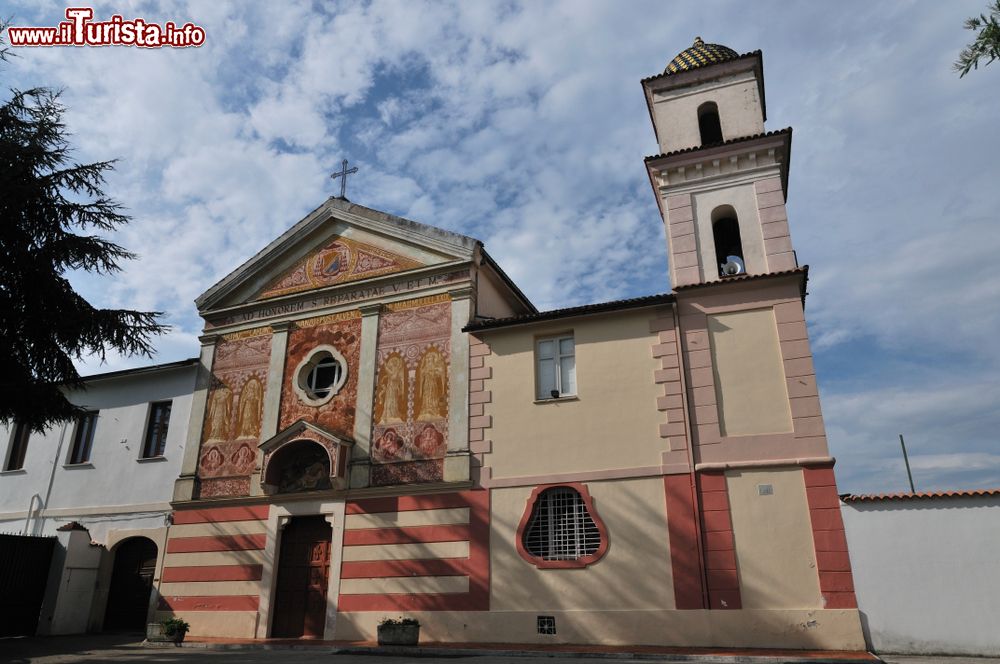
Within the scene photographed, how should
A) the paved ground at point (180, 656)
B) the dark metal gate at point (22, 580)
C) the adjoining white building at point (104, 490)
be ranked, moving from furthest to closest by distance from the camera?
the adjoining white building at point (104, 490) < the dark metal gate at point (22, 580) < the paved ground at point (180, 656)

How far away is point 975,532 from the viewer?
12.2 m

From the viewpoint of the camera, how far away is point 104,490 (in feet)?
65.7

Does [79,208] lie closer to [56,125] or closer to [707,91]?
[56,125]

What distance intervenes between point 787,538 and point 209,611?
13728 millimetres

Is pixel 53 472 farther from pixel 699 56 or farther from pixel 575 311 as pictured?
pixel 699 56

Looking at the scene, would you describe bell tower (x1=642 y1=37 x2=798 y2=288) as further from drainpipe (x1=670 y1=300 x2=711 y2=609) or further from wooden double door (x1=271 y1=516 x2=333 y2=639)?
wooden double door (x1=271 y1=516 x2=333 y2=639)

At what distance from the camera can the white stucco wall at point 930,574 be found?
11.9 m

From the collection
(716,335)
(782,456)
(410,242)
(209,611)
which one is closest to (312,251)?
(410,242)

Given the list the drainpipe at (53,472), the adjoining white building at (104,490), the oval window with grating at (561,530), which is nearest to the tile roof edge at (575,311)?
the oval window with grating at (561,530)

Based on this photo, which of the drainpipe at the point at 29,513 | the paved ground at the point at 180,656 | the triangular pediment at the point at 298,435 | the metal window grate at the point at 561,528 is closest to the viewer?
the paved ground at the point at 180,656

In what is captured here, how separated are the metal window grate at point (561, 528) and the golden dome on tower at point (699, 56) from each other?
11.4 m

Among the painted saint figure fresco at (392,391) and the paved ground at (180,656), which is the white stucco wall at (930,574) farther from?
the painted saint figure fresco at (392,391)

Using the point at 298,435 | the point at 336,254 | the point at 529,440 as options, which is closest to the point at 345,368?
the point at 298,435

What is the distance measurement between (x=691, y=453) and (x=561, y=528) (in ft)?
10.6
